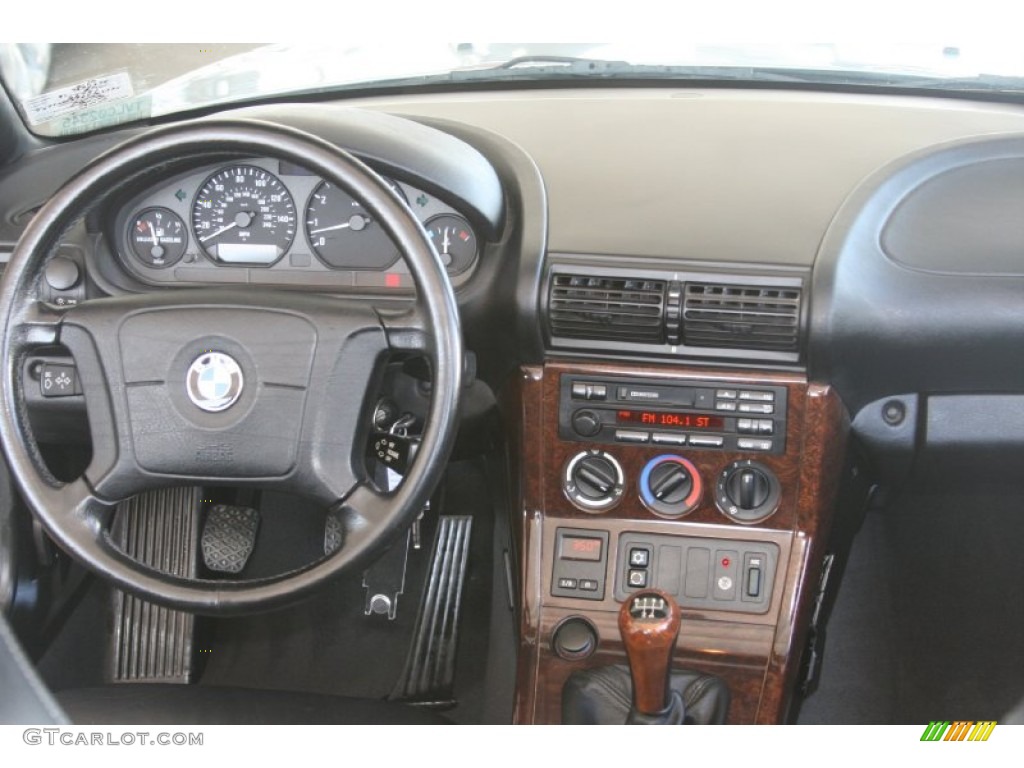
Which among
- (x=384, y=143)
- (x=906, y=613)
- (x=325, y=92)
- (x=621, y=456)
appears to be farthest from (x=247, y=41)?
(x=906, y=613)

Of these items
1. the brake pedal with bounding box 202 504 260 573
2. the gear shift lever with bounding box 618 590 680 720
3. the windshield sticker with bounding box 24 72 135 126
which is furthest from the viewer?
the brake pedal with bounding box 202 504 260 573

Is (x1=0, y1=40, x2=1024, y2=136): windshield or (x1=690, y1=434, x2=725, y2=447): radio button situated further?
(x1=0, y1=40, x2=1024, y2=136): windshield

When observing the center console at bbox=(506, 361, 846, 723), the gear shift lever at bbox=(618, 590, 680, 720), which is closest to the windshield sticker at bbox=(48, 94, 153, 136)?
the center console at bbox=(506, 361, 846, 723)

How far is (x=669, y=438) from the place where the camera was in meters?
1.72

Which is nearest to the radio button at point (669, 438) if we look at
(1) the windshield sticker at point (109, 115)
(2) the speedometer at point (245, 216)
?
(2) the speedometer at point (245, 216)

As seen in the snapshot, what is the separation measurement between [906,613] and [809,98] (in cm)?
94

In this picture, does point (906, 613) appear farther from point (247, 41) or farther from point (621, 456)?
point (247, 41)

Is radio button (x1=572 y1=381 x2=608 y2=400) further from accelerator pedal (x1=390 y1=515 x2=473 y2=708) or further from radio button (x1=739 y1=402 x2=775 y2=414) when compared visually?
accelerator pedal (x1=390 y1=515 x2=473 y2=708)

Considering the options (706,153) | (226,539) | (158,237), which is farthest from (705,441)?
(226,539)

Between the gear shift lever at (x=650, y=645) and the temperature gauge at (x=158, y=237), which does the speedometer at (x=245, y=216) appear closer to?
the temperature gauge at (x=158, y=237)

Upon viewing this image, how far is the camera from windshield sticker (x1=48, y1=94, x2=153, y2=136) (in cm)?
213

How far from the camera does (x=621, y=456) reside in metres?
1.75

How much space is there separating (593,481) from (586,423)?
0.30 feet

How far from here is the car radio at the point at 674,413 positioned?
1.68 m
